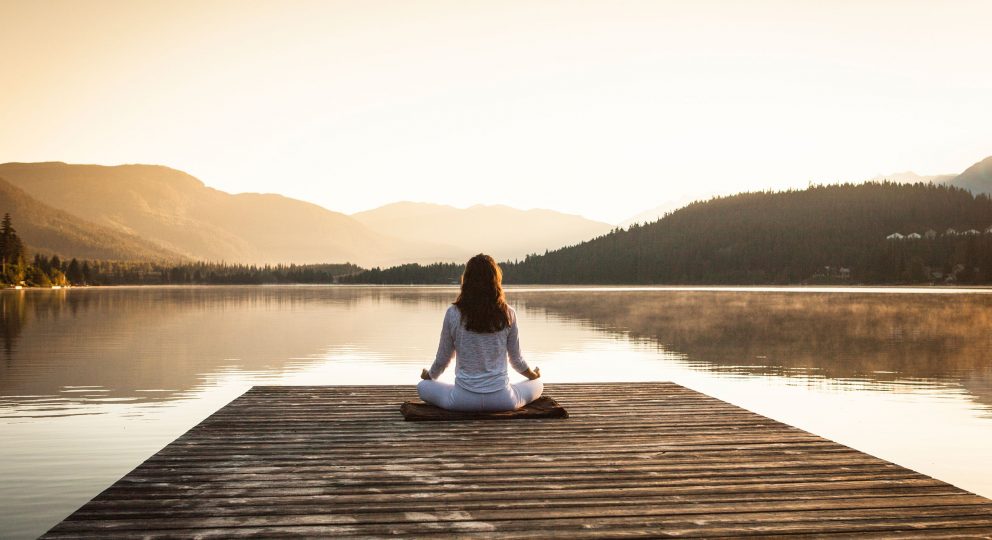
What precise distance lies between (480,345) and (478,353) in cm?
14

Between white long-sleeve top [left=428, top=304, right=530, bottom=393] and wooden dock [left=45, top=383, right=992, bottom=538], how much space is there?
56 centimetres

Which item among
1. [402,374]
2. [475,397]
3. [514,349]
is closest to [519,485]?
[514,349]

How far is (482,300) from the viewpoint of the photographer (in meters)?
9.10

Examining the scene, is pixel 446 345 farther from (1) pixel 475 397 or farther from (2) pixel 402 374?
(2) pixel 402 374

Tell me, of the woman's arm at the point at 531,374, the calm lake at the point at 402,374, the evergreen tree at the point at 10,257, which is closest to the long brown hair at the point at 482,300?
the woman's arm at the point at 531,374

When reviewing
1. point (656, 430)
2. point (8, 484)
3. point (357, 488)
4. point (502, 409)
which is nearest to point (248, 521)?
point (357, 488)

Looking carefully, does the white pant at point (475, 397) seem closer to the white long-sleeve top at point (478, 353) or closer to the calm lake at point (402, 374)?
the white long-sleeve top at point (478, 353)

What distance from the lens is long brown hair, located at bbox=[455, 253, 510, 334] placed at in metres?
9.09

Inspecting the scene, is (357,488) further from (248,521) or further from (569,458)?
(569,458)

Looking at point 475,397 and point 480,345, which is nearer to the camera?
point 480,345

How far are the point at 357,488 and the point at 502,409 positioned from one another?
3365 mm

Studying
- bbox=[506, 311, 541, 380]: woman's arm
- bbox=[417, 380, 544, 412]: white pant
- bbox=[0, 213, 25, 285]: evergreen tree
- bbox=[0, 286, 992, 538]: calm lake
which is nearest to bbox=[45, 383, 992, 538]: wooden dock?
bbox=[417, 380, 544, 412]: white pant

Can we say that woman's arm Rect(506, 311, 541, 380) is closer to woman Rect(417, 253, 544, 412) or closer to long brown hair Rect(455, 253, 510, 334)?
woman Rect(417, 253, 544, 412)

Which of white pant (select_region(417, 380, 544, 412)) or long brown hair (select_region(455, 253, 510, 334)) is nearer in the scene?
long brown hair (select_region(455, 253, 510, 334))
